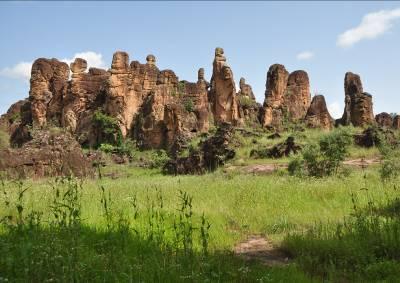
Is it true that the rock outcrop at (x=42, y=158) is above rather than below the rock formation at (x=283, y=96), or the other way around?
below

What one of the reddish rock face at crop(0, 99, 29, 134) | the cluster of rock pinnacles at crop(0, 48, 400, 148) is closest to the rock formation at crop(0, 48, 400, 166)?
the cluster of rock pinnacles at crop(0, 48, 400, 148)

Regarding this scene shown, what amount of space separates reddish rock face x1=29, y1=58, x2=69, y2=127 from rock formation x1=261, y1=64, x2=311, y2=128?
953 inches

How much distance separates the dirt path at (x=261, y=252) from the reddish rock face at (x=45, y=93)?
42.7 metres

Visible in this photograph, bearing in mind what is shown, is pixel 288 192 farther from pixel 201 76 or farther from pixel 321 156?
pixel 201 76

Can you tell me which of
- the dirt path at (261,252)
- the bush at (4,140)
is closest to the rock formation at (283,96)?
the bush at (4,140)

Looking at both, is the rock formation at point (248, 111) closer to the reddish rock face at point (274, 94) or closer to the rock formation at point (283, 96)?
the rock formation at point (283, 96)

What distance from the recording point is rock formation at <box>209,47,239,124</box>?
155ft

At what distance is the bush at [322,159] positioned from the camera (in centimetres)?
1886

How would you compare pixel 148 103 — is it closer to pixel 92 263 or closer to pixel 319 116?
pixel 319 116

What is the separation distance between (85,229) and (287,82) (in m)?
47.8

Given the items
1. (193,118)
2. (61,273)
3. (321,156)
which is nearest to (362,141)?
(321,156)

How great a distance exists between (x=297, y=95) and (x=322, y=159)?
107ft

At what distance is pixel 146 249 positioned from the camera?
5.43 meters

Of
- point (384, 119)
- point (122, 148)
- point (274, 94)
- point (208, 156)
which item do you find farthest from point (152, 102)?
point (384, 119)
